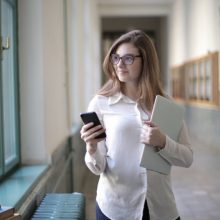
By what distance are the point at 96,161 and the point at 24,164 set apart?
1.54 metres

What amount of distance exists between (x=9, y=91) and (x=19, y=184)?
79 centimetres

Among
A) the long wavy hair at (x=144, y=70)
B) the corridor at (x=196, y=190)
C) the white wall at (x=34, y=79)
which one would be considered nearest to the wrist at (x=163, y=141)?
the long wavy hair at (x=144, y=70)

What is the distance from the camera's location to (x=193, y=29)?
11578mm

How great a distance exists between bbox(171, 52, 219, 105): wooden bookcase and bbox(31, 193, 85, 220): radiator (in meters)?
6.75

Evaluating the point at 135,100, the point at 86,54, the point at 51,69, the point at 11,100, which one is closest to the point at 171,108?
the point at 135,100

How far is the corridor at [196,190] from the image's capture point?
447cm

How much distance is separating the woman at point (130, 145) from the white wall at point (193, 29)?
7368mm

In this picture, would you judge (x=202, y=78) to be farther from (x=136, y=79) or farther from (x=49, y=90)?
(x=136, y=79)

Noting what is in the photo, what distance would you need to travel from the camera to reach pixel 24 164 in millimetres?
3205

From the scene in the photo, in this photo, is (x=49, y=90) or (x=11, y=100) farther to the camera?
(x=49, y=90)

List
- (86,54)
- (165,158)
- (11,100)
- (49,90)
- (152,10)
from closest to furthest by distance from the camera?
(165,158)
(11,100)
(49,90)
(86,54)
(152,10)

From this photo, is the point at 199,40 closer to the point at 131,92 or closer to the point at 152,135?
→ the point at 131,92

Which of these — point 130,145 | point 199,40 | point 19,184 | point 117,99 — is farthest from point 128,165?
point 199,40

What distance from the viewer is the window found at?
2791 millimetres
